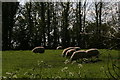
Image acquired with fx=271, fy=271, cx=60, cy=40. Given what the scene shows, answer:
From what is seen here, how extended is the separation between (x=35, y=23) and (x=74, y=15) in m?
8.10

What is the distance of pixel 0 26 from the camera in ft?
157

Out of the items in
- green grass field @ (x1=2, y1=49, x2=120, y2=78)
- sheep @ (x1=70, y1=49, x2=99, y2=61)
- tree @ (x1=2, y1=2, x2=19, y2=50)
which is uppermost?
tree @ (x1=2, y1=2, x2=19, y2=50)

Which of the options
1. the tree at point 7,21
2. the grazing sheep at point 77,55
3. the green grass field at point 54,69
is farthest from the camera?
the tree at point 7,21

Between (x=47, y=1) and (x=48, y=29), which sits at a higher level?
(x=47, y=1)

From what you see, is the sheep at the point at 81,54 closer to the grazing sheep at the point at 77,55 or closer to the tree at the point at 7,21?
the grazing sheep at the point at 77,55

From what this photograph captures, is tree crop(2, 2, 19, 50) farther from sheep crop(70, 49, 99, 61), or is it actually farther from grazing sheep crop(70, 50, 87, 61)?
grazing sheep crop(70, 50, 87, 61)

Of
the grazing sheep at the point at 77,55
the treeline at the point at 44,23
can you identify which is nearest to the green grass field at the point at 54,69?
the grazing sheep at the point at 77,55

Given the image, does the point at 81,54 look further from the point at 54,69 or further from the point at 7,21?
the point at 7,21

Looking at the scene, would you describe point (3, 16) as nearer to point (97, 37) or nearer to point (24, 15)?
point (24, 15)

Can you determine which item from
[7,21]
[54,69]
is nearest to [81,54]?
[54,69]

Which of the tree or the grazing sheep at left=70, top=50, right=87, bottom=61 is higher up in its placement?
the tree

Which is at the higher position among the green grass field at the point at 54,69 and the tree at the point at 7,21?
the tree at the point at 7,21

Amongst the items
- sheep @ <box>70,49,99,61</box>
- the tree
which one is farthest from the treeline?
sheep @ <box>70,49,99,61</box>

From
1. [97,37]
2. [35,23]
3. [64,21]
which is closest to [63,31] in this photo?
[64,21]
